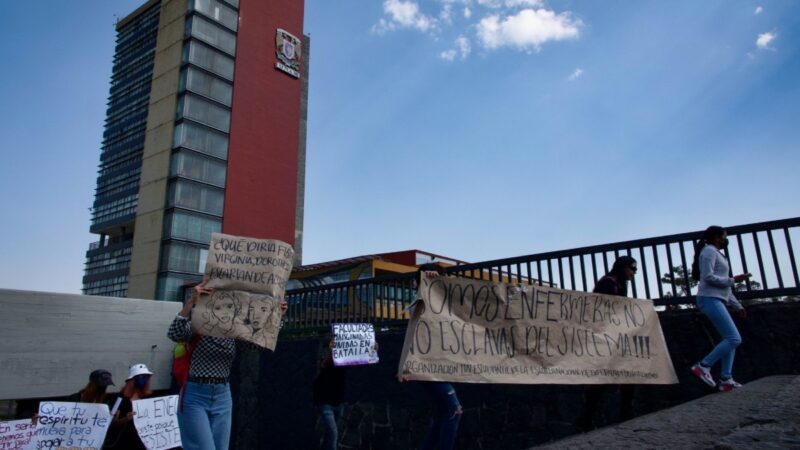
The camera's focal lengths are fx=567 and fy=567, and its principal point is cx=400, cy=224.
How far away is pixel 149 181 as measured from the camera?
56.8 meters

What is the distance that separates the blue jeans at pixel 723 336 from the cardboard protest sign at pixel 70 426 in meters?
6.56

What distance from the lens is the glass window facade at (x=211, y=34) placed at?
5794 centimetres

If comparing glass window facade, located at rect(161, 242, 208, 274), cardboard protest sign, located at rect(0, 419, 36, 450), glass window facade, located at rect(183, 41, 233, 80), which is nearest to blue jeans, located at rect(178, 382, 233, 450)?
cardboard protest sign, located at rect(0, 419, 36, 450)

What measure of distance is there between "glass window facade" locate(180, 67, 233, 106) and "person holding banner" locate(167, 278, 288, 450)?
56.6 meters

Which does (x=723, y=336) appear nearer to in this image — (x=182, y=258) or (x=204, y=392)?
(x=204, y=392)

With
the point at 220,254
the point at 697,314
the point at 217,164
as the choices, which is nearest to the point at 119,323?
the point at 220,254

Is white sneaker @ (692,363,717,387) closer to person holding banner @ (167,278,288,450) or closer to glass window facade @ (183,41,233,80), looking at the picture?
person holding banner @ (167,278,288,450)

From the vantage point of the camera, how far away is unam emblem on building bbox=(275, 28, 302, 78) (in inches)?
2549

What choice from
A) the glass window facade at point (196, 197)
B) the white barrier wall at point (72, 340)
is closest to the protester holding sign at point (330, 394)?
the white barrier wall at point (72, 340)

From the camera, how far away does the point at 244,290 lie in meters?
5.25

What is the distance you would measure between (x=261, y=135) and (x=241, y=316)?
59.1 m

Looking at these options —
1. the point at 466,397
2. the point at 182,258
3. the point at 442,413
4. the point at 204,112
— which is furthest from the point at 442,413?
the point at 204,112

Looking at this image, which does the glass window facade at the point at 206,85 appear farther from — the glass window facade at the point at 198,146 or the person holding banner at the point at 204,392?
the person holding banner at the point at 204,392

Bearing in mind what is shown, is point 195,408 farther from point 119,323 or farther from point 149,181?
point 149,181
